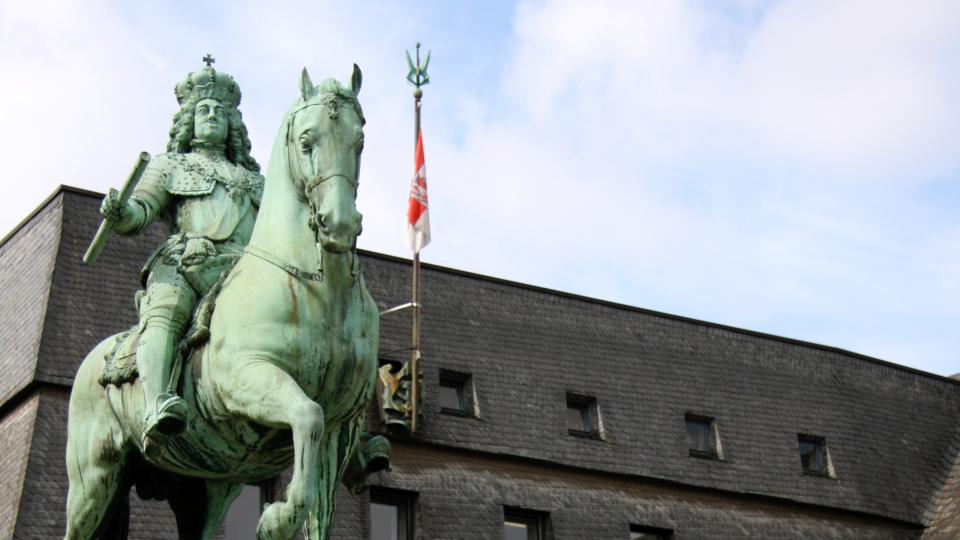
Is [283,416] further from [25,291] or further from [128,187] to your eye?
[25,291]

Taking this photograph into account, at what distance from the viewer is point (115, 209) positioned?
13531 mm

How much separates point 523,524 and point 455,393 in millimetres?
2440

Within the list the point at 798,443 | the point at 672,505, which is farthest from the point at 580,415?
the point at 798,443

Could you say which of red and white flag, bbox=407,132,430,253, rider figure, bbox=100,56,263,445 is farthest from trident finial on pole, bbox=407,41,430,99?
rider figure, bbox=100,56,263,445

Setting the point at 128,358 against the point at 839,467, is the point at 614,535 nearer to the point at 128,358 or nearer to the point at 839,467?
the point at 839,467

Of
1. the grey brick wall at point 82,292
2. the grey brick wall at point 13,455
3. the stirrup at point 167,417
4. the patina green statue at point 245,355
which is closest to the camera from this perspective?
the patina green statue at point 245,355

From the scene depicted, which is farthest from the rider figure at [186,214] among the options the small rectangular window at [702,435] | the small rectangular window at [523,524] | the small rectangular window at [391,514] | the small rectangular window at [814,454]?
the small rectangular window at [814,454]

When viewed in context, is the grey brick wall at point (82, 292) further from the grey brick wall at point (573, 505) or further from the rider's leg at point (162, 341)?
the rider's leg at point (162, 341)

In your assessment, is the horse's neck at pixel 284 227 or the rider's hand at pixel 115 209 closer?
the horse's neck at pixel 284 227

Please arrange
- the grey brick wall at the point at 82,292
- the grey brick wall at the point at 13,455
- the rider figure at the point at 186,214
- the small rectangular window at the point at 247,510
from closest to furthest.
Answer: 1. the rider figure at the point at 186,214
2. the grey brick wall at the point at 13,455
3. the grey brick wall at the point at 82,292
4. the small rectangular window at the point at 247,510

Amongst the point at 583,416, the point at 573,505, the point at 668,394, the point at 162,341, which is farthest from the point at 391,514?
the point at 162,341

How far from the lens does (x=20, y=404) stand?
28688mm

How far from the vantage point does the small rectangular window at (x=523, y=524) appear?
33406mm

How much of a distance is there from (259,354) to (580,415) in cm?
2353
